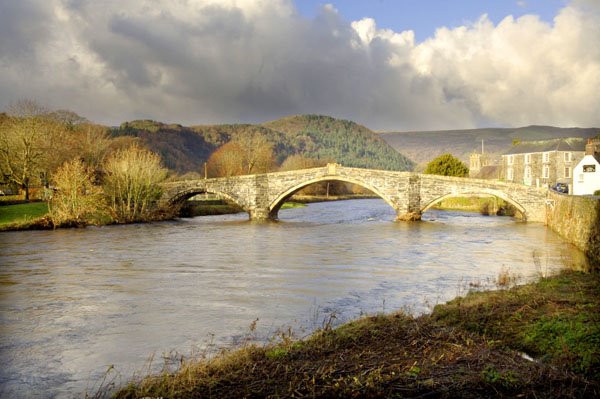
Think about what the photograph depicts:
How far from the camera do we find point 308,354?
28.7ft

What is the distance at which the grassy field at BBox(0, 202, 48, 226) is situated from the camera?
3712 centimetres

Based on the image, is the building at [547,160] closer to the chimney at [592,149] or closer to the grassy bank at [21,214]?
the chimney at [592,149]

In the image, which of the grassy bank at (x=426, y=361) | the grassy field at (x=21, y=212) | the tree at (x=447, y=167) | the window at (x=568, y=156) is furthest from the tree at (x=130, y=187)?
the window at (x=568, y=156)

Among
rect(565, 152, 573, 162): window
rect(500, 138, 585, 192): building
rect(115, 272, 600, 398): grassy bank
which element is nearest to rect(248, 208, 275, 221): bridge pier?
rect(500, 138, 585, 192): building

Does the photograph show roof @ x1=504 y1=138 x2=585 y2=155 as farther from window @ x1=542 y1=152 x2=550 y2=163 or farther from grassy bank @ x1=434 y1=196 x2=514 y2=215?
grassy bank @ x1=434 y1=196 x2=514 y2=215

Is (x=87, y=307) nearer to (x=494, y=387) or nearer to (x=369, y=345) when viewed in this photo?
(x=369, y=345)

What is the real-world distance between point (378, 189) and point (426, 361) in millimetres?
39139

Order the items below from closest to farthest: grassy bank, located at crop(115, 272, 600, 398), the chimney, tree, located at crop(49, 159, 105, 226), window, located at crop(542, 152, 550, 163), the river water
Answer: grassy bank, located at crop(115, 272, 600, 398) → the river water → tree, located at crop(49, 159, 105, 226) → the chimney → window, located at crop(542, 152, 550, 163)

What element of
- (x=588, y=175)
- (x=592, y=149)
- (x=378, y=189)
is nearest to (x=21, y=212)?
(x=378, y=189)

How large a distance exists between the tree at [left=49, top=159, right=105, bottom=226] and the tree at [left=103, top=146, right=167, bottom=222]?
206cm

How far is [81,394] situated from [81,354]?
90.3 inches

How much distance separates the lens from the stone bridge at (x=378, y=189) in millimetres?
43406

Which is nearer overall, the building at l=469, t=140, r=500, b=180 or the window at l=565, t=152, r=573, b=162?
the window at l=565, t=152, r=573, b=162

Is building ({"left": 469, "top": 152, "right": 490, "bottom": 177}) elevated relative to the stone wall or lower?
elevated
